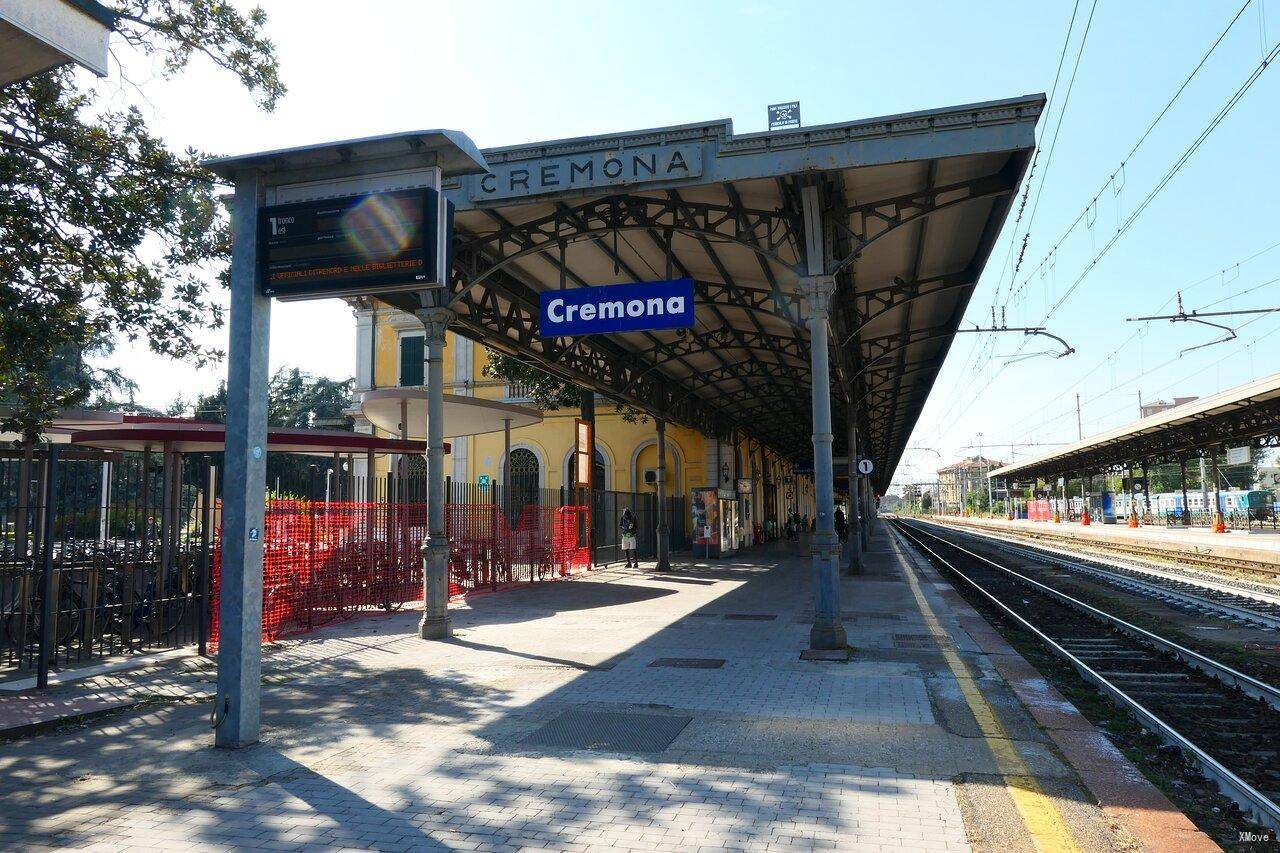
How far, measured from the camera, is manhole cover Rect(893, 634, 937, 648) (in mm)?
9711

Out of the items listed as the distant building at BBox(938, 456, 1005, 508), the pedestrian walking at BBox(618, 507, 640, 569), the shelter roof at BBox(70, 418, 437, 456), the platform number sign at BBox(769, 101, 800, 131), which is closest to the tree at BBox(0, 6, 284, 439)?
the shelter roof at BBox(70, 418, 437, 456)

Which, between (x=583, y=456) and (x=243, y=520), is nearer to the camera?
(x=243, y=520)

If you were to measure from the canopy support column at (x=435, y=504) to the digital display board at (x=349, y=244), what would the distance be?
15.7 feet

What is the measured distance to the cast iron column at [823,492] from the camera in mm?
9227

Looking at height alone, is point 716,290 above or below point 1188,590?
above

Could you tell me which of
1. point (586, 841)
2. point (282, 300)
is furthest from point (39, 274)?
point (586, 841)

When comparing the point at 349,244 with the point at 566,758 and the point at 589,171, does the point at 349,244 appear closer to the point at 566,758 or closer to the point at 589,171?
the point at 566,758

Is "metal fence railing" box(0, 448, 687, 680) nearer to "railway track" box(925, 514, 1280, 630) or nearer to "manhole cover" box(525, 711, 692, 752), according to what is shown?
"manhole cover" box(525, 711, 692, 752)

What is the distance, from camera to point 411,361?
3531 cm

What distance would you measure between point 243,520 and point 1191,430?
39.1m

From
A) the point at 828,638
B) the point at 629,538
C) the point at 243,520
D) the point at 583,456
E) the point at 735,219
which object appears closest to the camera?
the point at 243,520

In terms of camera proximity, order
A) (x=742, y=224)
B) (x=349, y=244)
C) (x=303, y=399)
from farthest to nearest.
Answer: (x=303, y=399), (x=742, y=224), (x=349, y=244)

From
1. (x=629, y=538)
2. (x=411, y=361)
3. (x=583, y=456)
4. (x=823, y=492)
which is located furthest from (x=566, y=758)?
(x=411, y=361)

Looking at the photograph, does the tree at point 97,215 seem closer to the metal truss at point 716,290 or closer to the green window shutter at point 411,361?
the metal truss at point 716,290
